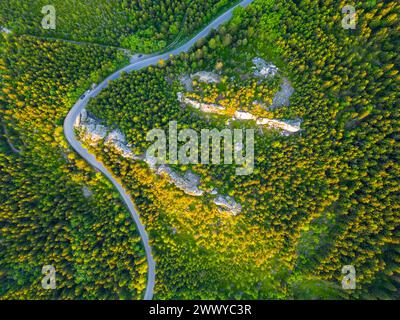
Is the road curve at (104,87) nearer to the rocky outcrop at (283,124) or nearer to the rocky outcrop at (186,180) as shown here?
the rocky outcrop at (186,180)

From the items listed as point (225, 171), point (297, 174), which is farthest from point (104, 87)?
point (297, 174)

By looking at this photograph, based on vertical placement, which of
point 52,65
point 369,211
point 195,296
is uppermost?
point 52,65

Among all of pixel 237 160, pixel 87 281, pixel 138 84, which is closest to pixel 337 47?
pixel 237 160

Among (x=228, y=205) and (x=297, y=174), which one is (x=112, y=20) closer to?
(x=228, y=205)

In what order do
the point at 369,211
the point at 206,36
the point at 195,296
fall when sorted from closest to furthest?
1. the point at 369,211
2. the point at 195,296
3. the point at 206,36

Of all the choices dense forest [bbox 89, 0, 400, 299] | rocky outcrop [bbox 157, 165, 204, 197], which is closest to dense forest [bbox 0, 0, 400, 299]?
dense forest [bbox 89, 0, 400, 299]

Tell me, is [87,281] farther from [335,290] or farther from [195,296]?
[335,290]

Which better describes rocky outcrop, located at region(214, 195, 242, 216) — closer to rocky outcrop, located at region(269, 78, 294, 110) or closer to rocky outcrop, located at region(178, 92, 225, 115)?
rocky outcrop, located at region(178, 92, 225, 115)
